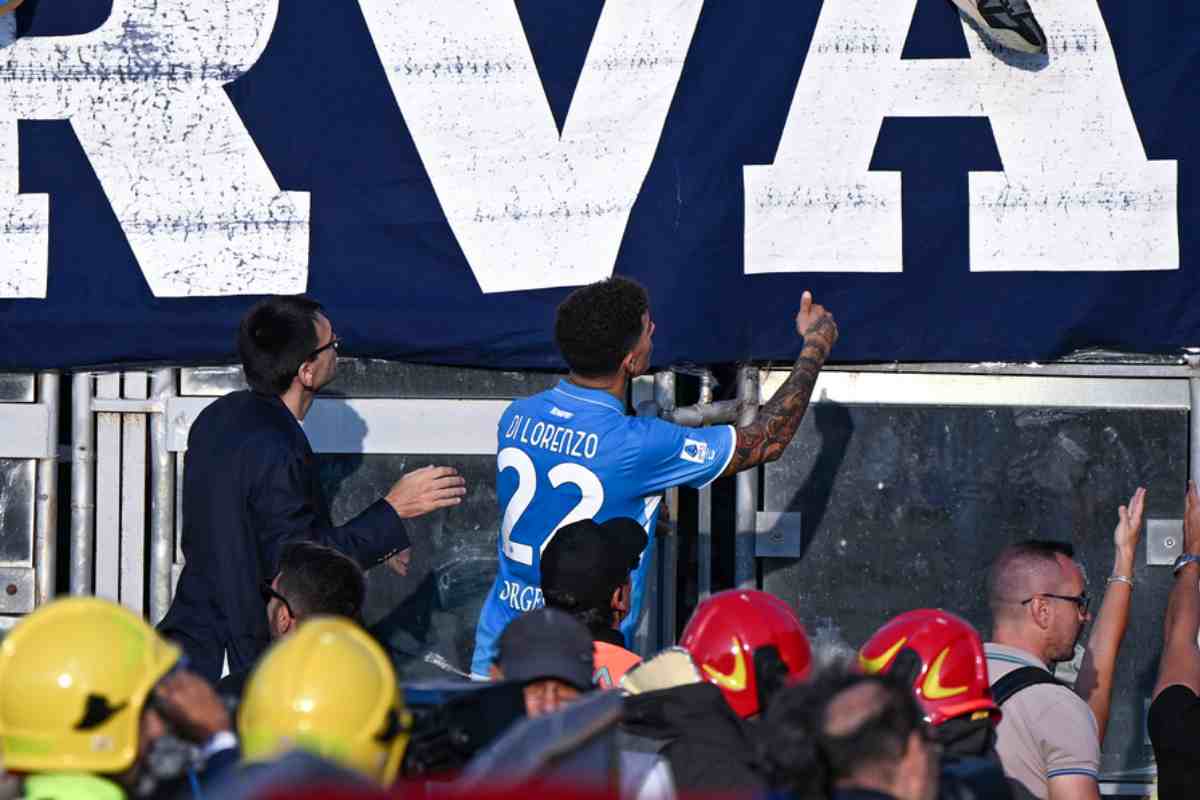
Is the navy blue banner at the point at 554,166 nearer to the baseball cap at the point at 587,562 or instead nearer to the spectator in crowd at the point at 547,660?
the baseball cap at the point at 587,562

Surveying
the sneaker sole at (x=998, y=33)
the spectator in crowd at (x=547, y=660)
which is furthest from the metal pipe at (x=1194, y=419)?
the spectator in crowd at (x=547, y=660)

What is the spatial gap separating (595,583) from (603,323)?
2.82ft

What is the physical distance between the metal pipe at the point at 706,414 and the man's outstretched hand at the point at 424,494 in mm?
834

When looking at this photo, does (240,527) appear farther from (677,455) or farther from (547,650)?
(547,650)

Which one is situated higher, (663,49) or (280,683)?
(663,49)

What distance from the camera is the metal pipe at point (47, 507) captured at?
6.12 m

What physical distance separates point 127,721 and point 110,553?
314 centimetres

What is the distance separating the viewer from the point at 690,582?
6414 mm

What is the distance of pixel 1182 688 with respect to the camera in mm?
5082

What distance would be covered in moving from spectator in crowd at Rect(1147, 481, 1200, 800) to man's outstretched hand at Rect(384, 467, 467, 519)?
2.02 meters

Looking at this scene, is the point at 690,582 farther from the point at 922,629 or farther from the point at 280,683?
the point at 280,683

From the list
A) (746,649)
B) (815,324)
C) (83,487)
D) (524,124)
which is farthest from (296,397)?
(746,649)

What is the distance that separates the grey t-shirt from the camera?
454 centimetres

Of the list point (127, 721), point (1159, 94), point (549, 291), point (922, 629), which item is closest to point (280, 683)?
point (127, 721)
